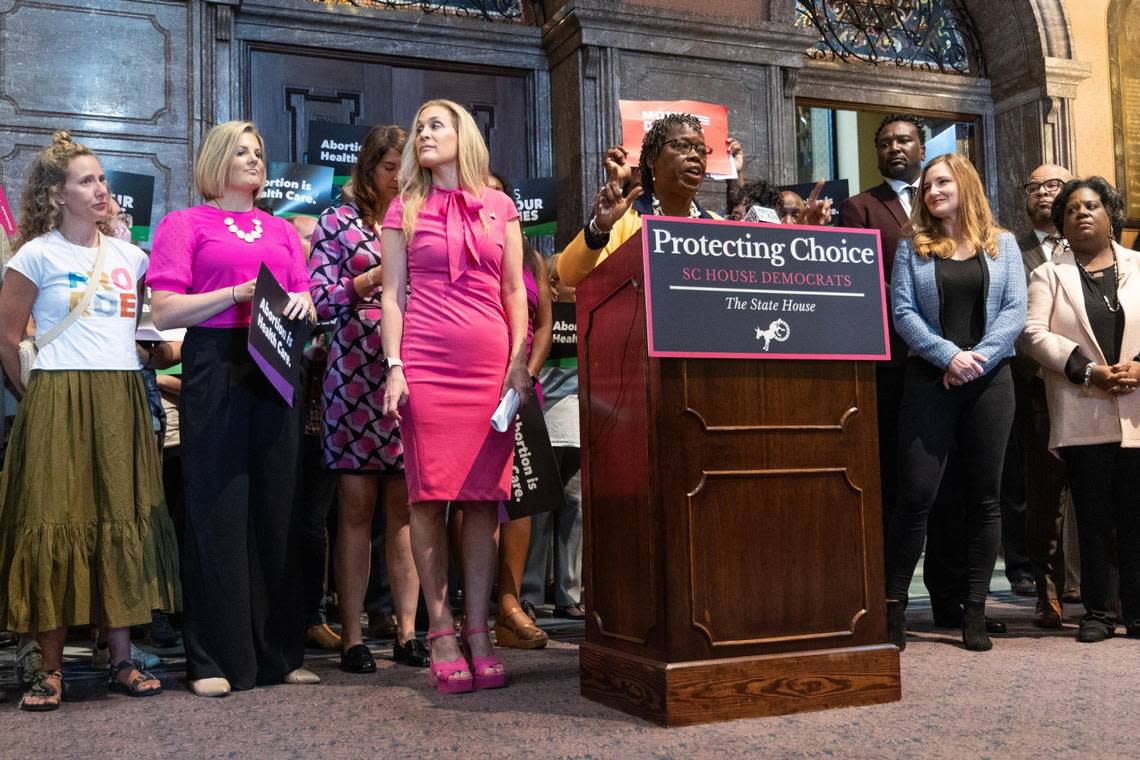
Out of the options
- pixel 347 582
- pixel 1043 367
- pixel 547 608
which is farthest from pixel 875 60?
pixel 347 582

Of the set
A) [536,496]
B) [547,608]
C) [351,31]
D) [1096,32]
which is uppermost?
[1096,32]

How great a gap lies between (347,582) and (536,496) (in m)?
0.62

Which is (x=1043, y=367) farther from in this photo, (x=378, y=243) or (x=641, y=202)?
(x=378, y=243)

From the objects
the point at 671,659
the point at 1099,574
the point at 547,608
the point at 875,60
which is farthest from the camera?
the point at 875,60

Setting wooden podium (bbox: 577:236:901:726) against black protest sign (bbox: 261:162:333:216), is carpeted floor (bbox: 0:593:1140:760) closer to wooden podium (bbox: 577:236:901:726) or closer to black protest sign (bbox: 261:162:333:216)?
wooden podium (bbox: 577:236:901:726)

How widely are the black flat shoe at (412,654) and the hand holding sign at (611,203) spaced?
4.53 ft

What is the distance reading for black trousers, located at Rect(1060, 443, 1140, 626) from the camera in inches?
150

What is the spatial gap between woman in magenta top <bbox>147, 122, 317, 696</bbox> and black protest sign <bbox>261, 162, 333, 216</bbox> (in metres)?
2.13

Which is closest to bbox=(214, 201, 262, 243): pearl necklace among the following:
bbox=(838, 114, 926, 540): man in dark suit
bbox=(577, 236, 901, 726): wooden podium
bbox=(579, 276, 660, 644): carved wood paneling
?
bbox=(579, 276, 660, 644): carved wood paneling

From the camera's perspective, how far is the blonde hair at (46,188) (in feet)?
10.4

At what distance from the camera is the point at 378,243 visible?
3.58 meters


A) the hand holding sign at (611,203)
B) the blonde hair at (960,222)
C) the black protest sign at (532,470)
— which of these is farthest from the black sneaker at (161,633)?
the blonde hair at (960,222)

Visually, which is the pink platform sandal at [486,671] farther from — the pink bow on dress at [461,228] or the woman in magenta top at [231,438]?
the pink bow on dress at [461,228]

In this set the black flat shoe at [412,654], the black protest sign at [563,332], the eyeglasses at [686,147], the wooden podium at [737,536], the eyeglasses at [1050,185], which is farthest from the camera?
the black protest sign at [563,332]
